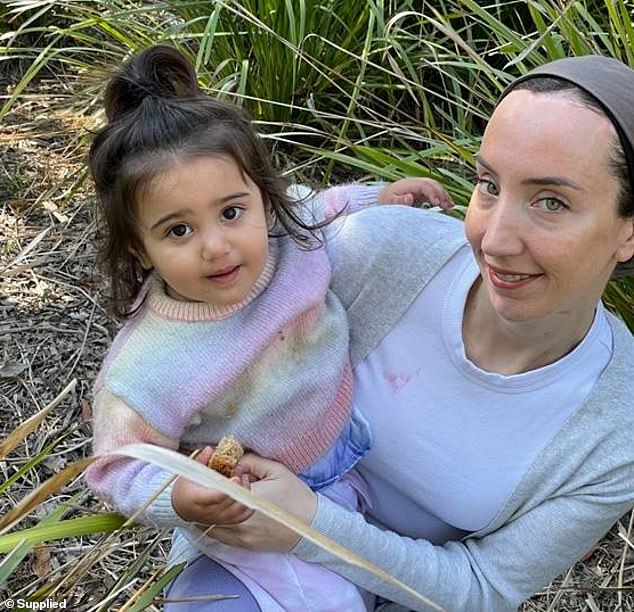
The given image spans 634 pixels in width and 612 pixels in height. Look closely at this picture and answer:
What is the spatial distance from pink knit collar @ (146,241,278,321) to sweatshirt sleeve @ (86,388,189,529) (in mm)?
148

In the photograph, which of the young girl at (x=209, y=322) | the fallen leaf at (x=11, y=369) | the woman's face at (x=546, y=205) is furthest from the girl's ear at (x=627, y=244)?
the fallen leaf at (x=11, y=369)

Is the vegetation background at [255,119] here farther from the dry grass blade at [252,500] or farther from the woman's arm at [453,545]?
the dry grass blade at [252,500]

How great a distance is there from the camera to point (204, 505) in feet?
4.56

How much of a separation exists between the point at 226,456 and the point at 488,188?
51 cm

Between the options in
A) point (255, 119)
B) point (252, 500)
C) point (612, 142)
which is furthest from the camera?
point (255, 119)

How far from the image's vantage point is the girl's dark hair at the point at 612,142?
1.34 metres

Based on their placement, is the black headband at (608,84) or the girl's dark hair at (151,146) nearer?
the black headband at (608,84)

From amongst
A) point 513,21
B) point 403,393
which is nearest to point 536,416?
point 403,393

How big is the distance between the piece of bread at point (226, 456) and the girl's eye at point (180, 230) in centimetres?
29

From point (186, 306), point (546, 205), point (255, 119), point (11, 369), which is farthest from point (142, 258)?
point (255, 119)

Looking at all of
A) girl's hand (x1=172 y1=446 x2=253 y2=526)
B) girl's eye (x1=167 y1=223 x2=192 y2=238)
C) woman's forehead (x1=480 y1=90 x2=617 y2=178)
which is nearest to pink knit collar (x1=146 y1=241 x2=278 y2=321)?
girl's eye (x1=167 y1=223 x2=192 y2=238)

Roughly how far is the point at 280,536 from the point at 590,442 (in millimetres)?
474

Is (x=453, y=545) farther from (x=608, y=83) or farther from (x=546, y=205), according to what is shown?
(x=608, y=83)

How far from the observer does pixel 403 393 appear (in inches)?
65.4
